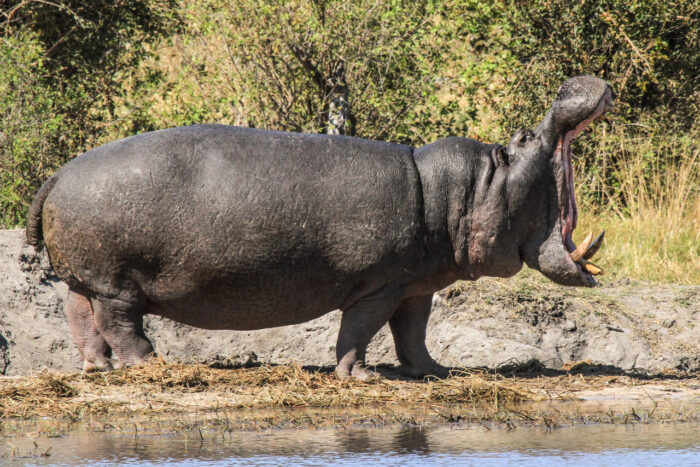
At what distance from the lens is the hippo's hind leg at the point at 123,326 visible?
247 inches

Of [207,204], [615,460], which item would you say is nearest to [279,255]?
[207,204]

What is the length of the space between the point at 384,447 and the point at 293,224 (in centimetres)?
185

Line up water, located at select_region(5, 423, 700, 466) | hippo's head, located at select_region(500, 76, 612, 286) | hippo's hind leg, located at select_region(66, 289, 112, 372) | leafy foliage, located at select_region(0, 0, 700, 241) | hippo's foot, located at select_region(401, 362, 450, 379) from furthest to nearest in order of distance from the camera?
leafy foliage, located at select_region(0, 0, 700, 241), hippo's foot, located at select_region(401, 362, 450, 379), hippo's hind leg, located at select_region(66, 289, 112, 372), hippo's head, located at select_region(500, 76, 612, 286), water, located at select_region(5, 423, 700, 466)

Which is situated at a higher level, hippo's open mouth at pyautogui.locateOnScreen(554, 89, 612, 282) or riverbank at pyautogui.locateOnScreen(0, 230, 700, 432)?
hippo's open mouth at pyautogui.locateOnScreen(554, 89, 612, 282)

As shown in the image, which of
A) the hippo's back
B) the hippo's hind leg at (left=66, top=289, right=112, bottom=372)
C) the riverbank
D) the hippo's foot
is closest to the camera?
the riverbank

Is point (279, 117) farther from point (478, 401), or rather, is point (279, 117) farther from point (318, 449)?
point (318, 449)

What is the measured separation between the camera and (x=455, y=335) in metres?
7.62

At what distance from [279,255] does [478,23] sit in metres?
7.02

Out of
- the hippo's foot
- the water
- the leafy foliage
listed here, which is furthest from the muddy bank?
the leafy foliage

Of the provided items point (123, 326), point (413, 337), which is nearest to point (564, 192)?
point (413, 337)

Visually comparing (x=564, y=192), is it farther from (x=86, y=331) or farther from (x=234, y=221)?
(x=86, y=331)

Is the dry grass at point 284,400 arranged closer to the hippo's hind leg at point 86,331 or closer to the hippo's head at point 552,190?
the hippo's hind leg at point 86,331

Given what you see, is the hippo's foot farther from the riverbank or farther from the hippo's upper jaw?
the hippo's upper jaw

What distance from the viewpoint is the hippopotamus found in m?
6.14
